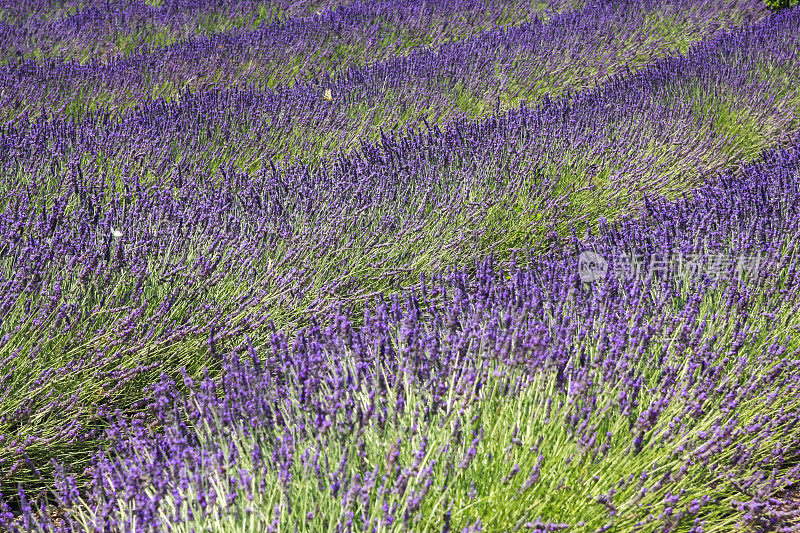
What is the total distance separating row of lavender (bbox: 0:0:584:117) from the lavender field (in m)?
0.05

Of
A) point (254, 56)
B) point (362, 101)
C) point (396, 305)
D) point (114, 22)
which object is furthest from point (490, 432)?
point (114, 22)

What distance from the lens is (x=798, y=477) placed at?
179cm

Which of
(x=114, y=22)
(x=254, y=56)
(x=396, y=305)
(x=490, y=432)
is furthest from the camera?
(x=114, y=22)

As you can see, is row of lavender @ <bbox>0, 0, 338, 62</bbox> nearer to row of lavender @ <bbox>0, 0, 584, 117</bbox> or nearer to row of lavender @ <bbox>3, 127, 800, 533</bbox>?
row of lavender @ <bbox>0, 0, 584, 117</bbox>

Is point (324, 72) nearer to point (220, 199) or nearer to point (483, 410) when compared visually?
point (220, 199)

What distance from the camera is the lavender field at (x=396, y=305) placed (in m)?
1.56

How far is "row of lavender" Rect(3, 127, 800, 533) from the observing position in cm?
147

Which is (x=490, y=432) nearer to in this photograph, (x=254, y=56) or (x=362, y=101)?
(x=362, y=101)

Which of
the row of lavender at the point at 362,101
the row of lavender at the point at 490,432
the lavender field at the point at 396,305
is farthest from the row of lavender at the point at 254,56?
the row of lavender at the point at 490,432

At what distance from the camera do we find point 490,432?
5.56 feet

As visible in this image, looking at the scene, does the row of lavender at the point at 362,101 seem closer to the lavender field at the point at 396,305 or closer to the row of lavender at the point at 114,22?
the lavender field at the point at 396,305

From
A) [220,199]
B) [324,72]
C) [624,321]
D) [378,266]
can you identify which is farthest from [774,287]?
[324,72]

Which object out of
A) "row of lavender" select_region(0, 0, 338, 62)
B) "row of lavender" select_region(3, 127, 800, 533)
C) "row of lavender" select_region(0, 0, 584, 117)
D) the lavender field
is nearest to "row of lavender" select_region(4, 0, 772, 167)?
the lavender field

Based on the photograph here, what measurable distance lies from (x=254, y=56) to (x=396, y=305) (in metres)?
4.77
